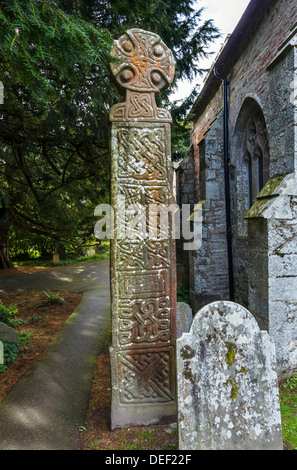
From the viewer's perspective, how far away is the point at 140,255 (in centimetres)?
284

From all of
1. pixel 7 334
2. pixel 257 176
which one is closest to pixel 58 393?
pixel 7 334

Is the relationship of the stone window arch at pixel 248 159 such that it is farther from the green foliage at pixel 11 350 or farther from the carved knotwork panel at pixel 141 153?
the green foliage at pixel 11 350

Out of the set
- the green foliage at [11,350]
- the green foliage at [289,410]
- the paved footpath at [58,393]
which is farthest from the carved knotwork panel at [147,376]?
the green foliage at [11,350]

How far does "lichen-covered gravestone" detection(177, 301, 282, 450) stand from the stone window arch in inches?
173

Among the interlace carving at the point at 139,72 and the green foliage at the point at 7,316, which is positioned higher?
the interlace carving at the point at 139,72

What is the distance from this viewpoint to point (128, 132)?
112 inches

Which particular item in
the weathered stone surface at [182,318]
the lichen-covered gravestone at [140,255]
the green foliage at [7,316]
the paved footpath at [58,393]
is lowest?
the paved footpath at [58,393]

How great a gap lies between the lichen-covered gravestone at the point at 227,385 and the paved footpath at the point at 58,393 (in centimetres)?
123

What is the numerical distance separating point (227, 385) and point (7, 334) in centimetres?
374

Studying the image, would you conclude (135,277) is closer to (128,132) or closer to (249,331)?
(249,331)

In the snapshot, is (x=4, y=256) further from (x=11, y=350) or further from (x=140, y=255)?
(x=140, y=255)

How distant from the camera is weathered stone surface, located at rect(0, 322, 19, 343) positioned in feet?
14.6

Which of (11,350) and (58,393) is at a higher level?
(11,350)

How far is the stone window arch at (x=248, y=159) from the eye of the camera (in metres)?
5.92
